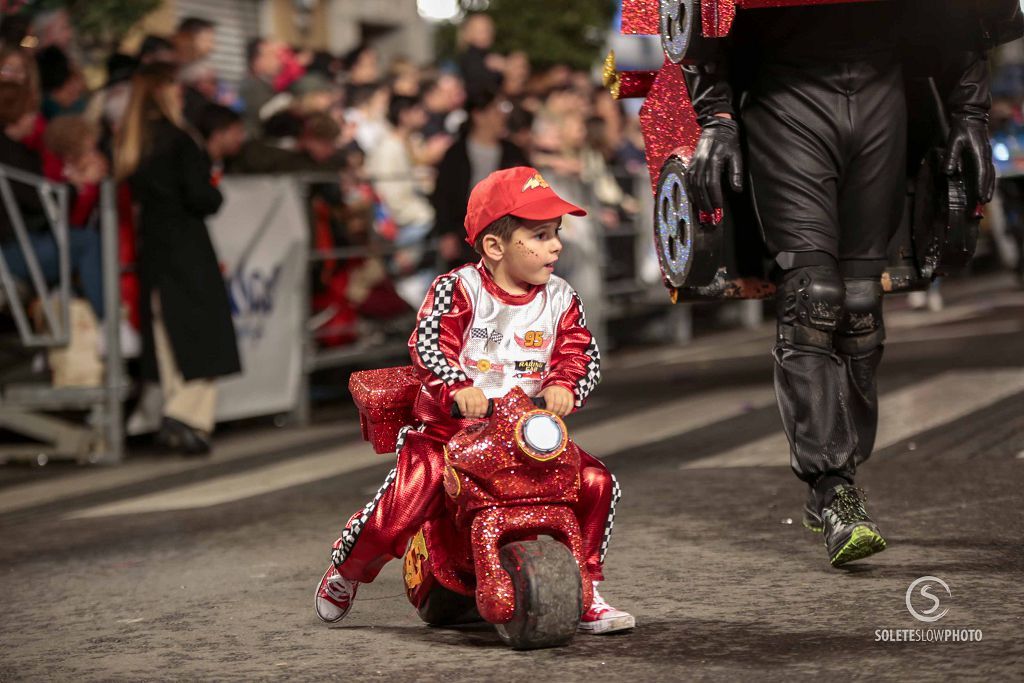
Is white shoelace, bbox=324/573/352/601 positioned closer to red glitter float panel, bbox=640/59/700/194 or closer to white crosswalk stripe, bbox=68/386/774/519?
red glitter float panel, bbox=640/59/700/194

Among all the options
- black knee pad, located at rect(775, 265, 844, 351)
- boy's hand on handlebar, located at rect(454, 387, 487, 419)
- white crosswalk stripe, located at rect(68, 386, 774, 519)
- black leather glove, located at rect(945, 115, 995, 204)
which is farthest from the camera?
white crosswalk stripe, located at rect(68, 386, 774, 519)

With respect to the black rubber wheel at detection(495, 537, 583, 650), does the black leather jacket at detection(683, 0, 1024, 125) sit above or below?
above

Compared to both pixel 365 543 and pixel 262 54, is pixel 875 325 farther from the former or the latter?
pixel 262 54

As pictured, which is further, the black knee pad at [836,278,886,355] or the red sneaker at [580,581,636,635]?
the black knee pad at [836,278,886,355]

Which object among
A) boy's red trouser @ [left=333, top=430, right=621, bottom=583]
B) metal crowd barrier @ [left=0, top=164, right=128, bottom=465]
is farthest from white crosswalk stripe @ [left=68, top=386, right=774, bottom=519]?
Result: boy's red trouser @ [left=333, top=430, right=621, bottom=583]

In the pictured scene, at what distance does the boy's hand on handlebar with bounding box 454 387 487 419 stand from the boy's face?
356 millimetres

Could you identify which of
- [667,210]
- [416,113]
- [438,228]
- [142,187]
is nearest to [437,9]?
[416,113]

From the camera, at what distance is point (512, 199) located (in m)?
4.55

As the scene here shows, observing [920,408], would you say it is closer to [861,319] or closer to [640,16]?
[861,319]

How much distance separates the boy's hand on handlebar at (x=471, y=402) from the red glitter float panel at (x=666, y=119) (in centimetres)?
159

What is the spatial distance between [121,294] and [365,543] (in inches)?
201

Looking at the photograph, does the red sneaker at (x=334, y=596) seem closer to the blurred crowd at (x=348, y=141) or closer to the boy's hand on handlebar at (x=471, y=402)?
the boy's hand on handlebar at (x=471, y=402)

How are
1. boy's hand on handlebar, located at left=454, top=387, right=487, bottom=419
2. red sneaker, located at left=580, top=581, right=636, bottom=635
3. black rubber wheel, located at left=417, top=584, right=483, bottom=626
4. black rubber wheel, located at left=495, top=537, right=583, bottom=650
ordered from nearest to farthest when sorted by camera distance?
black rubber wheel, located at left=495, top=537, right=583, bottom=650, boy's hand on handlebar, located at left=454, top=387, right=487, bottom=419, red sneaker, located at left=580, top=581, right=636, bottom=635, black rubber wheel, located at left=417, top=584, right=483, bottom=626

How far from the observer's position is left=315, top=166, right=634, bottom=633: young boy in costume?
4.54m
